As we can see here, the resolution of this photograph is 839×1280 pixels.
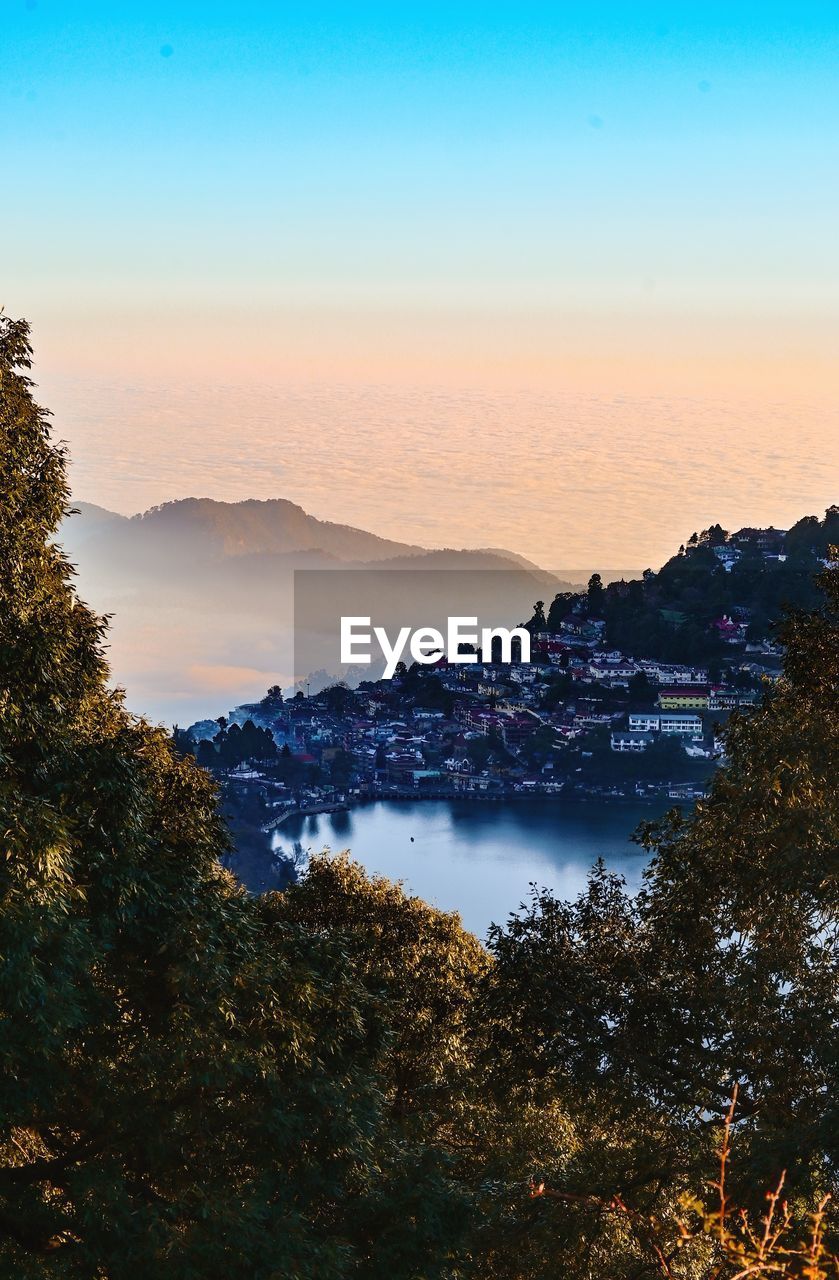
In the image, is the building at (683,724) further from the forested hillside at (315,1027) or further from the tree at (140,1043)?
the tree at (140,1043)

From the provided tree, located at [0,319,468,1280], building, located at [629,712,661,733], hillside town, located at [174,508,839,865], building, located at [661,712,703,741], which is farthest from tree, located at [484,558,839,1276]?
building, located at [629,712,661,733]

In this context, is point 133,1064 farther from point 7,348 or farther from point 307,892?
point 307,892

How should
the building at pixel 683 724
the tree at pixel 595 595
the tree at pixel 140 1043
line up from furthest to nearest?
the tree at pixel 595 595 → the building at pixel 683 724 → the tree at pixel 140 1043

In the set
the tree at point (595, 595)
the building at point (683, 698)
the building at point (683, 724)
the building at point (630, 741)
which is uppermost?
the tree at point (595, 595)

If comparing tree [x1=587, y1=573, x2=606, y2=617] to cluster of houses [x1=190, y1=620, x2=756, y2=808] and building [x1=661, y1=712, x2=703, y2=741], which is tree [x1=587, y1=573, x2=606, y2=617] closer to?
cluster of houses [x1=190, y1=620, x2=756, y2=808]

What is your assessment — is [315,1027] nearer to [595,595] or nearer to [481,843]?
[481,843]

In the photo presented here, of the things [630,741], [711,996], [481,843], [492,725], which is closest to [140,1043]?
[711,996]

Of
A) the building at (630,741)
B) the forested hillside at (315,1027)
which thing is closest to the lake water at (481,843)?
the building at (630,741)

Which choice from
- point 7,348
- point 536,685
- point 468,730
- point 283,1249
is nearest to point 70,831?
point 283,1249

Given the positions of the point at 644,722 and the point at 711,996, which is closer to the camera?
the point at 711,996
